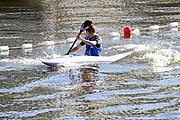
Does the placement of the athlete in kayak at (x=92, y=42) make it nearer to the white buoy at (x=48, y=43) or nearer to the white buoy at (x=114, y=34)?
the white buoy at (x=48, y=43)

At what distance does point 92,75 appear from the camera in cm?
1361

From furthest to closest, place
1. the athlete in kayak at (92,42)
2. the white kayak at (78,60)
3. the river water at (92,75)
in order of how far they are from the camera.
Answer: the athlete in kayak at (92,42) < the white kayak at (78,60) < the river water at (92,75)

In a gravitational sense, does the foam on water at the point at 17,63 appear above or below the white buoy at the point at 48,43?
below

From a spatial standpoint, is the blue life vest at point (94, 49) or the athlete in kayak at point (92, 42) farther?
the blue life vest at point (94, 49)

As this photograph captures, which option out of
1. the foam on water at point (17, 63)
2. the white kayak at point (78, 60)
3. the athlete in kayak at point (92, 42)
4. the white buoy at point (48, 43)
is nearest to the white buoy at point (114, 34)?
the white buoy at point (48, 43)

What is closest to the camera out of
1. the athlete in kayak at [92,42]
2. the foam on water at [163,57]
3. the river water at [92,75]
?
the river water at [92,75]

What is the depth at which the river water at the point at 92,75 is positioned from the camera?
10438mm

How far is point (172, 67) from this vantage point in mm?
14297

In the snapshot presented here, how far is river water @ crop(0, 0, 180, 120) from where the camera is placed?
34.2ft

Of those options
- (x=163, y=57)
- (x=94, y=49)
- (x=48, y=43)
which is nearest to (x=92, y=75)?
(x=94, y=49)

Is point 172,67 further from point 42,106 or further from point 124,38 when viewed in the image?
point 124,38

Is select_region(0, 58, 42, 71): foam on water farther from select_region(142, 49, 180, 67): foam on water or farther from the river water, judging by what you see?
select_region(142, 49, 180, 67): foam on water

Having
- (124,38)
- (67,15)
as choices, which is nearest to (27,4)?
(67,15)

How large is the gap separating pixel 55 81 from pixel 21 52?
457 centimetres
